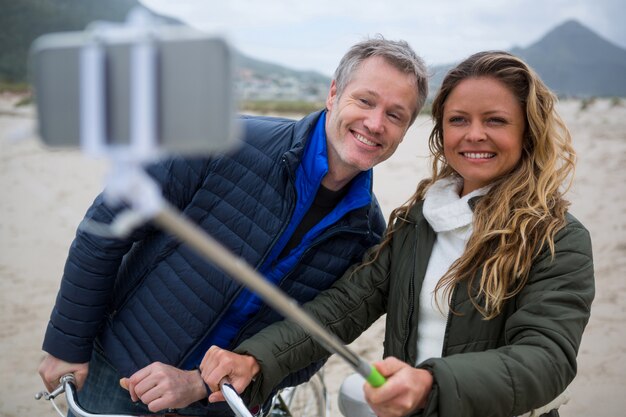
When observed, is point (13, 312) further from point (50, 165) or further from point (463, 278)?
point (50, 165)

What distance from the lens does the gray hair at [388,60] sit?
6.59 ft

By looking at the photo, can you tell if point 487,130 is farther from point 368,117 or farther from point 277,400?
point 277,400

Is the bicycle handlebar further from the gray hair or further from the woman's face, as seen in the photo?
the gray hair

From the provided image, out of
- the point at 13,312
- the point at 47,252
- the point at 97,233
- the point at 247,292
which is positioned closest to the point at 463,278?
the point at 247,292

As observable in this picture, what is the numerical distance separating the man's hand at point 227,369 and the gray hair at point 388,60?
3.44ft

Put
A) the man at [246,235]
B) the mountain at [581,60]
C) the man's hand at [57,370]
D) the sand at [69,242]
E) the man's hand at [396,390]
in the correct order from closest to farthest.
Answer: the man's hand at [396,390] < the man at [246,235] < the man's hand at [57,370] < the sand at [69,242] < the mountain at [581,60]

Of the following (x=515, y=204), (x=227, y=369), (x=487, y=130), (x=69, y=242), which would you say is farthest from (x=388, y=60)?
(x=69, y=242)

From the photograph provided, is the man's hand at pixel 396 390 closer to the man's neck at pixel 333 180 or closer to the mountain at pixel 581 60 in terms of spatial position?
the man's neck at pixel 333 180

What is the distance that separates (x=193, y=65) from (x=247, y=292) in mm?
1432

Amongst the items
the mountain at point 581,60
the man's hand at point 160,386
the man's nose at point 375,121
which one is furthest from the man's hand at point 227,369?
the mountain at point 581,60

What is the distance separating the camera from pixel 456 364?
4.57 ft

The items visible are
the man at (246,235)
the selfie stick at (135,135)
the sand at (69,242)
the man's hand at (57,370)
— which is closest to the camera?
the selfie stick at (135,135)

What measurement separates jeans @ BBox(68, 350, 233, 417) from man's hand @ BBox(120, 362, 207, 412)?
282mm

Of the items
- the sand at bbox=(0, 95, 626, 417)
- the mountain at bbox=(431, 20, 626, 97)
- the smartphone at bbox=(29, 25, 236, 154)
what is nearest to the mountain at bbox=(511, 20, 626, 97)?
the mountain at bbox=(431, 20, 626, 97)
